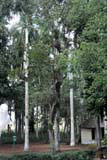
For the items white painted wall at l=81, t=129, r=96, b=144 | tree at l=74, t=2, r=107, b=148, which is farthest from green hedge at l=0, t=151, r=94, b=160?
white painted wall at l=81, t=129, r=96, b=144

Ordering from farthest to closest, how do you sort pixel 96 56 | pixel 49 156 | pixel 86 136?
pixel 86 136 < pixel 49 156 < pixel 96 56

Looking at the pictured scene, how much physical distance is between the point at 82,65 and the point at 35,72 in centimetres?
328

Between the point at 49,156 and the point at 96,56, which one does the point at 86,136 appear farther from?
the point at 96,56

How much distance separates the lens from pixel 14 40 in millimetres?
20250

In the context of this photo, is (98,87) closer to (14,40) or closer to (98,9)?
(98,9)

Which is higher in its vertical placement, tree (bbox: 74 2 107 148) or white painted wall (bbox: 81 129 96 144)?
tree (bbox: 74 2 107 148)

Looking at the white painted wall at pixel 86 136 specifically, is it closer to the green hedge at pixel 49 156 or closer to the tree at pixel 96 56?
the green hedge at pixel 49 156

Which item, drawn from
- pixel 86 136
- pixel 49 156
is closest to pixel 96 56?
pixel 49 156

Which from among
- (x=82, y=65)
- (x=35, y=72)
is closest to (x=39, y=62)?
(x=35, y=72)

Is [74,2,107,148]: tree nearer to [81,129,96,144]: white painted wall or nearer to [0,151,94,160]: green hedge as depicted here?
[0,151,94,160]: green hedge

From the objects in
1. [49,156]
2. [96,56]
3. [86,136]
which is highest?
[96,56]

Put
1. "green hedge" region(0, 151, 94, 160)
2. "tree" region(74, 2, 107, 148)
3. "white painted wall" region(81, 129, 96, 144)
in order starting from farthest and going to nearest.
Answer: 1. "white painted wall" region(81, 129, 96, 144)
2. "green hedge" region(0, 151, 94, 160)
3. "tree" region(74, 2, 107, 148)

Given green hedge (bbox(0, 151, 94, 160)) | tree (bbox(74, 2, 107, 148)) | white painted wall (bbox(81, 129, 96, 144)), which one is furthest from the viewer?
white painted wall (bbox(81, 129, 96, 144))

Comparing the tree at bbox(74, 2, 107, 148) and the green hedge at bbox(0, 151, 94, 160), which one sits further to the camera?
the green hedge at bbox(0, 151, 94, 160)
